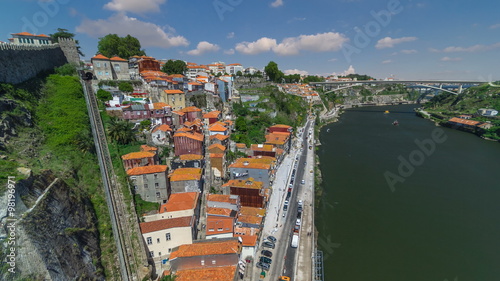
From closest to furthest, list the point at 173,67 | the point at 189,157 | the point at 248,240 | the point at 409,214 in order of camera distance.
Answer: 1. the point at 248,240
2. the point at 189,157
3. the point at 409,214
4. the point at 173,67

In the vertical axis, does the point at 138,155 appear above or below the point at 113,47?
below

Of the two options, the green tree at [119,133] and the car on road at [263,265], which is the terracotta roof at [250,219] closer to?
the car on road at [263,265]

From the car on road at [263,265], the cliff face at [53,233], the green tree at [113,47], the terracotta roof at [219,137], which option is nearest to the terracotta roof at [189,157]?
the terracotta roof at [219,137]

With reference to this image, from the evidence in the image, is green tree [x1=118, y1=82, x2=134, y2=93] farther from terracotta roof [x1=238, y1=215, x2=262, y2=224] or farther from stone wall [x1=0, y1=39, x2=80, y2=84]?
terracotta roof [x1=238, y1=215, x2=262, y2=224]

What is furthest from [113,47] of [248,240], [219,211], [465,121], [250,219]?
[465,121]

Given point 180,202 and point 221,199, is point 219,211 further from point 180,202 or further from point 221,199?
point 180,202

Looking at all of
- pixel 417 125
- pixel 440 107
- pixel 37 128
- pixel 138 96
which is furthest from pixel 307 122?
pixel 440 107
